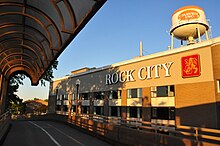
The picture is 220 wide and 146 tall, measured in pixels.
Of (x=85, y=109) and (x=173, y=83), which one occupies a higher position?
(x=173, y=83)

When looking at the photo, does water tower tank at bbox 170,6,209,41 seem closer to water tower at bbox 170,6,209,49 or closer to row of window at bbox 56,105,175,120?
water tower at bbox 170,6,209,49

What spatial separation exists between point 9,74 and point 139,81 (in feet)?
58.4

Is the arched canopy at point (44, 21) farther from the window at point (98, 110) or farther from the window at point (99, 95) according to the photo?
the window at point (98, 110)

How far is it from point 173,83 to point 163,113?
390 centimetres

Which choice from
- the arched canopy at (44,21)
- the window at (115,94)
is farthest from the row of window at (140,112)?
the arched canopy at (44,21)

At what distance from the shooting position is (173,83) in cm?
2367

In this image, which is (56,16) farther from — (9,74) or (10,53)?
(9,74)

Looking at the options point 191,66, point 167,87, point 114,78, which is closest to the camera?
point 191,66

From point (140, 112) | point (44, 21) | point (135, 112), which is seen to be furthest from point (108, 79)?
point (44, 21)

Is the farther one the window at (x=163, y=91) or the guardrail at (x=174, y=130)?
the window at (x=163, y=91)

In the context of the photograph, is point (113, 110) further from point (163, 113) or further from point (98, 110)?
point (163, 113)

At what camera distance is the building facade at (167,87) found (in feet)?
66.3

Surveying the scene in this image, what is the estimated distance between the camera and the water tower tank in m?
26.7

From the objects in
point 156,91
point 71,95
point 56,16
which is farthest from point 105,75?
point 56,16
